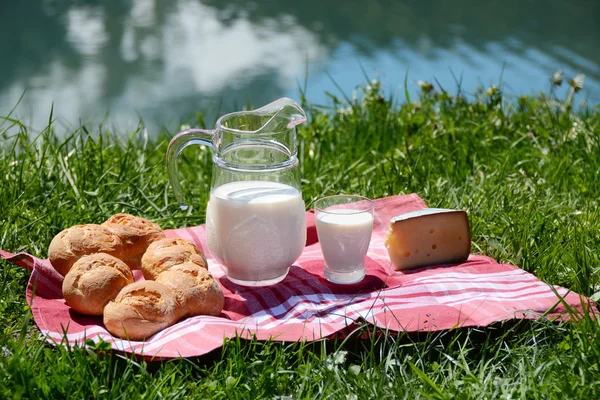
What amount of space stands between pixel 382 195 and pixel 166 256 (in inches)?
43.1

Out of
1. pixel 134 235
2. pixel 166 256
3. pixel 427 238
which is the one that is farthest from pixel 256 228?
pixel 427 238

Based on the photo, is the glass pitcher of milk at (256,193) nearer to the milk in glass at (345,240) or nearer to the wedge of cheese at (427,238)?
the milk in glass at (345,240)

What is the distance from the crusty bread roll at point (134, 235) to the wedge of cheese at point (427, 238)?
0.62 metres

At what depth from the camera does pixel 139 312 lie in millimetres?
1492

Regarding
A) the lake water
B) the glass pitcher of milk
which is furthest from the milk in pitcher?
the lake water

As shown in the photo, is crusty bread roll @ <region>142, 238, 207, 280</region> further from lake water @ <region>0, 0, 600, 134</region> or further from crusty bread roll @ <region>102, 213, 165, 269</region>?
lake water @ <region>0, 0, 600, 134</region>

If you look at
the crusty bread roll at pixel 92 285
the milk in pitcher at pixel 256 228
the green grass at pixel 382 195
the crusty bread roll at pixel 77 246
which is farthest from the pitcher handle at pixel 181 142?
the green grass at pixel 382 195

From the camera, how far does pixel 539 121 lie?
10.6ft

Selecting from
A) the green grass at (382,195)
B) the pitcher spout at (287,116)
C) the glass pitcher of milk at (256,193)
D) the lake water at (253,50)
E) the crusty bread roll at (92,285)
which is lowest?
the lake water at (253,50)

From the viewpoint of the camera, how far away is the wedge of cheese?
1901mm

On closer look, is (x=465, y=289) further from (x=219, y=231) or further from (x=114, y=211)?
(x=114, y=211)

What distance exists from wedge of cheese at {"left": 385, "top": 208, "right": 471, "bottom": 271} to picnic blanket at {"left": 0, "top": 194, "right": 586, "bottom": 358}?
0.03 m

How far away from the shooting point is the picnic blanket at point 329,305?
4.97ft

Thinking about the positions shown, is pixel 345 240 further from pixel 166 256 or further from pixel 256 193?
pixel 166 256
